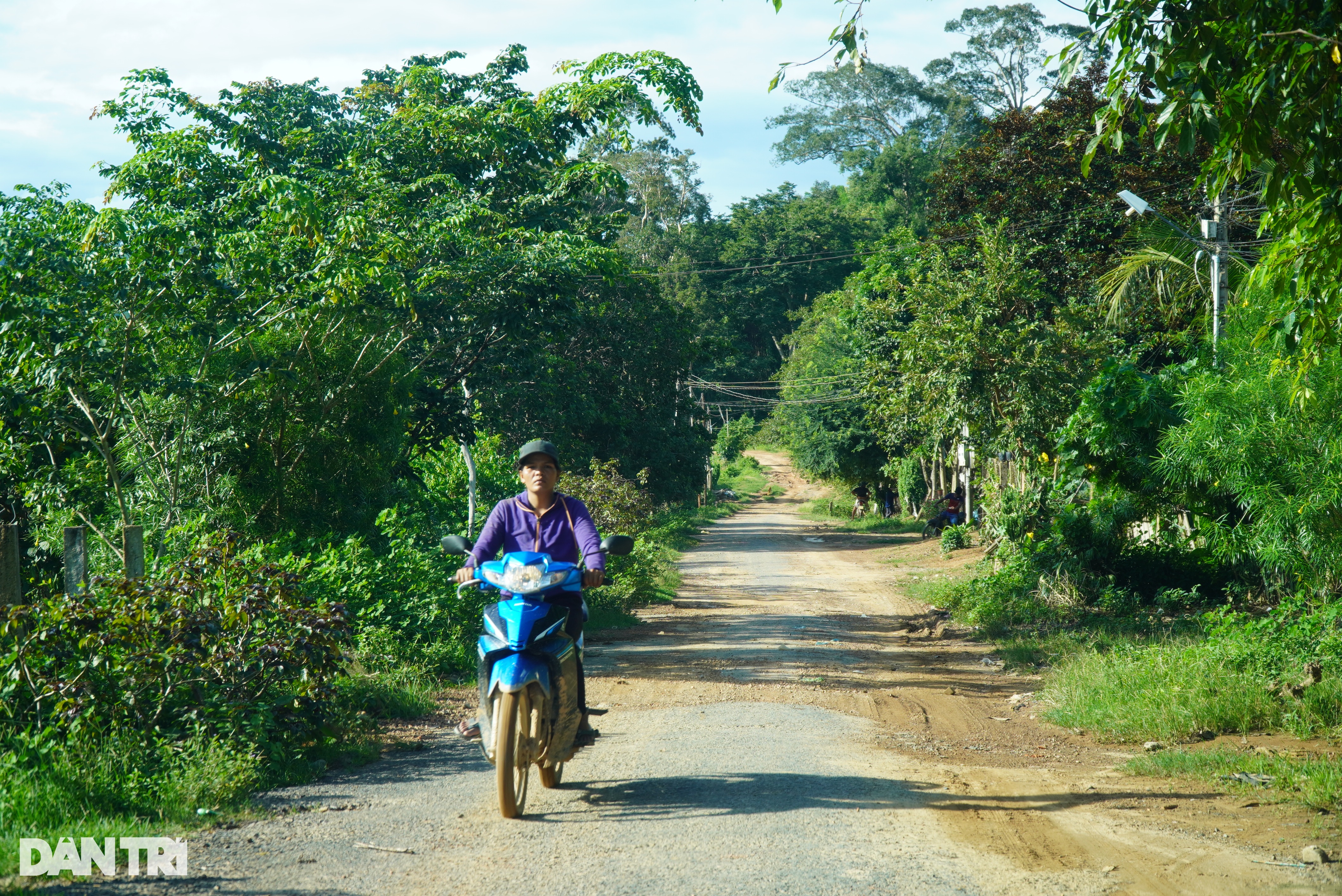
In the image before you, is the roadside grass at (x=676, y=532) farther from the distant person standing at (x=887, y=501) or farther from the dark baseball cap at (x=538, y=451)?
the distant person standing at (x=887, y=501)

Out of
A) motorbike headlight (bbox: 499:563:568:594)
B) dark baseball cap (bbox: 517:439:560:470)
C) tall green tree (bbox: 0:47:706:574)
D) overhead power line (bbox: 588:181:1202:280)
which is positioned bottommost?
motorbike headlight (bbox: 499:563:568:594)

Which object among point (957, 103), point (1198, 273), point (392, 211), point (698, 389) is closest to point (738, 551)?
point (1198, 273)

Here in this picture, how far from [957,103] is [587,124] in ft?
149

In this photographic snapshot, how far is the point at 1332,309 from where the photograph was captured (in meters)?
5.91

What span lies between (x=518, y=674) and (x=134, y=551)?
3.55m

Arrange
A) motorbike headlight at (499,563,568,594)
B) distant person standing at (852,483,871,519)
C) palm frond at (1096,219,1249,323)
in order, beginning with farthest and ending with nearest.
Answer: distant person standing at (852,483,871,519) < palm frond at (1096,219,1249,323) < motorbike headlight at (499,563,568,594)

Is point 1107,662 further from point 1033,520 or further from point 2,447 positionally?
point 2,447

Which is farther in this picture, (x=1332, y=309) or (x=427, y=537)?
(x=427, y=537)

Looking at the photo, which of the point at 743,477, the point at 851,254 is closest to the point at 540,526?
the point at 851,254

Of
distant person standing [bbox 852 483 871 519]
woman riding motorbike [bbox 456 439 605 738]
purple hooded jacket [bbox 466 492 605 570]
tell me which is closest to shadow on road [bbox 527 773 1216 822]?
woman riding motorbike [bbox 456 439 605 738]

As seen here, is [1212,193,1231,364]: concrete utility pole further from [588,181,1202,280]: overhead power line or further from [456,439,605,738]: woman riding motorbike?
[456,439,605,738]: woman riding motorbike

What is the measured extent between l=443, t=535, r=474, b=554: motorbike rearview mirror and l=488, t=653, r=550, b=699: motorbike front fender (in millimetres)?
730

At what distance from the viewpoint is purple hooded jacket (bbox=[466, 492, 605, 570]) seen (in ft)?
18.7

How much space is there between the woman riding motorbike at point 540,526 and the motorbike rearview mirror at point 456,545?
6cm
